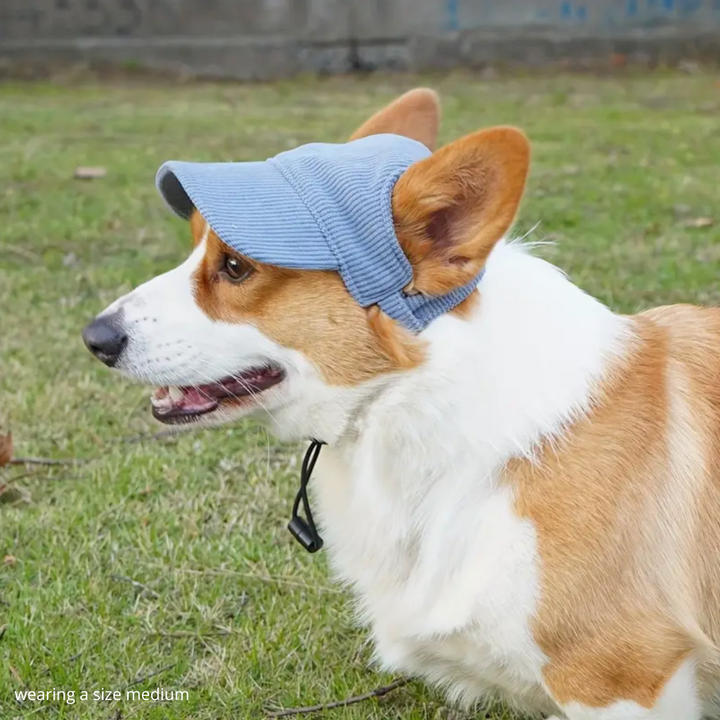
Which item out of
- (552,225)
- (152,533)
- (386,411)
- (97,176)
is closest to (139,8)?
(97,176)

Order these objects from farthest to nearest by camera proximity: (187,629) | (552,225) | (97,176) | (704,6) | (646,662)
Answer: (704,6) < (97,176) < (552,225) < (187,629) < (646,662)

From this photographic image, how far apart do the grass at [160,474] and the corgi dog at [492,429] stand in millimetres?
546

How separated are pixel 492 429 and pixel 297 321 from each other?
433mm

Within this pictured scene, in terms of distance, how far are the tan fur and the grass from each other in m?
0.57

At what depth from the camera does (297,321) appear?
6.16 feet

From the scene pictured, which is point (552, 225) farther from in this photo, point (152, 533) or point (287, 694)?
point (287, 694)

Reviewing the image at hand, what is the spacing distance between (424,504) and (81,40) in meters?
13.6

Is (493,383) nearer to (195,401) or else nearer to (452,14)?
(195,401)

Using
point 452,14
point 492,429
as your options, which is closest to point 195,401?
point 492,429

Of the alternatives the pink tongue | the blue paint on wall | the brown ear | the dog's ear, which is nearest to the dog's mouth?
the pink tongue

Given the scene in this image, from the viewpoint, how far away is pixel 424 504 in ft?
6.31

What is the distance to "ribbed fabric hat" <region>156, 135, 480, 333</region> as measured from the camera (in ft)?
5.90

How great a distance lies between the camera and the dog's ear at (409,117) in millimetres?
2262

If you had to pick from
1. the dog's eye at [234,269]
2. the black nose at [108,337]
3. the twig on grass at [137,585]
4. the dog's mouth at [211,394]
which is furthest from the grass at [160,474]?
the dog's eye at [234,269]
